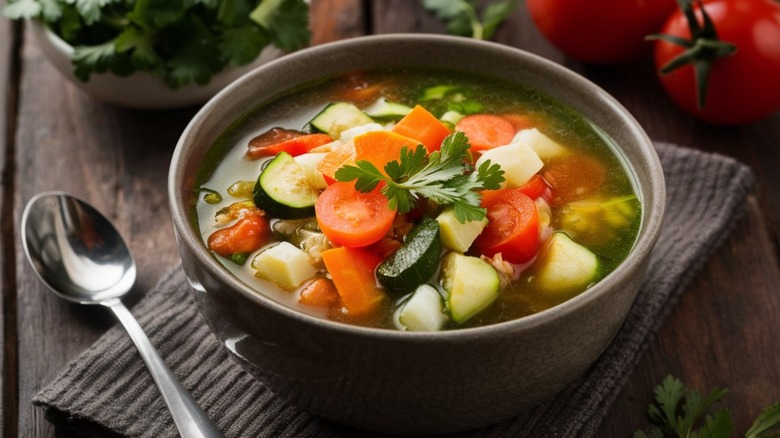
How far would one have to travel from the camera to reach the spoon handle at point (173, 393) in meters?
2.47

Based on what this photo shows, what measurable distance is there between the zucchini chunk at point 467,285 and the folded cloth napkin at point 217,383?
1.39 ft

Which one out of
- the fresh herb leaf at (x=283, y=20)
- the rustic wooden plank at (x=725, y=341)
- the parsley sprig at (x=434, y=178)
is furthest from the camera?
the fresh herb leaf at (x=283, y=20)

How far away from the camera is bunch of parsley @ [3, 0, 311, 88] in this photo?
3.59 metres

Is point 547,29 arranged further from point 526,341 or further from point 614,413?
point 526,341

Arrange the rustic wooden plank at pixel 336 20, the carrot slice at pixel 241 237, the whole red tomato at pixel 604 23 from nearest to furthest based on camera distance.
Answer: the carrot slice at pixel 241 237, the whole red tomato at pixel 604 23, the rustic wooden plank at pixel 336 20

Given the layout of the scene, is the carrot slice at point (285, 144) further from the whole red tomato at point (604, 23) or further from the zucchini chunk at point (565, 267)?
the whole red tomato at point (604, 23)

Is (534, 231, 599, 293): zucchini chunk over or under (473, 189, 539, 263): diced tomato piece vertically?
under

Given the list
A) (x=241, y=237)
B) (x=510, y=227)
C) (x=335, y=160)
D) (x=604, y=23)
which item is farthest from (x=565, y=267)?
(x=604, y=23)

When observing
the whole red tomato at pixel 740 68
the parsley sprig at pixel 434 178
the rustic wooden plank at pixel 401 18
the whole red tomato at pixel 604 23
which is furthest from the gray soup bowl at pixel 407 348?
the rustic wooden plank at pixel 401 18

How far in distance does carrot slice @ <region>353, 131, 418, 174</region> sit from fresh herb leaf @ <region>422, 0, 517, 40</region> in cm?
179

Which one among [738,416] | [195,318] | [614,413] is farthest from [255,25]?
[738,416]

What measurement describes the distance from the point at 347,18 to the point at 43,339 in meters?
2.22

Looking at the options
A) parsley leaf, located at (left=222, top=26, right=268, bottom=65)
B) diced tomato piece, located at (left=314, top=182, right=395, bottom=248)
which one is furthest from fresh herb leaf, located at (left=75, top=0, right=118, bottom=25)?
diced tomato piece, located at (left=314, top=182, right=395, bottom=248)

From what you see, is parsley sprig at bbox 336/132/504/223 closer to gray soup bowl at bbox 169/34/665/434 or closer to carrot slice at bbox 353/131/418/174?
carrot slice at bbox 353/131/418/174
